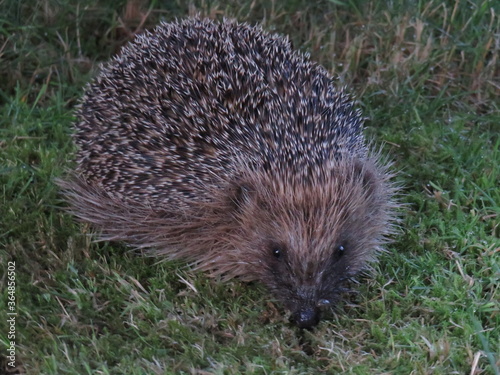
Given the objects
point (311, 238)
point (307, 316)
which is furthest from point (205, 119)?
point (307, 316)

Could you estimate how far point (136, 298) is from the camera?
2.70 metres

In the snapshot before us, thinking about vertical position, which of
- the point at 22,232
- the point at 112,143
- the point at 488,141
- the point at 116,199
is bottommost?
the point at 22,232

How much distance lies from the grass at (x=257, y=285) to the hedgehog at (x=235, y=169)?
12cm

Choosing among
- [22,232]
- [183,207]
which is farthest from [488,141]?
[22,232]

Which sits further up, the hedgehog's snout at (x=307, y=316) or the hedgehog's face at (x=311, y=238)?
the hedgehog's face at (x=311, y=238)

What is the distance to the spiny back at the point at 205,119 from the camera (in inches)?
113

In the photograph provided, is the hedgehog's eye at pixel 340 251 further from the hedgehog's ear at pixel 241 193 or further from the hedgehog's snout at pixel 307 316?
the hedgehog's ear at pixel 241 193

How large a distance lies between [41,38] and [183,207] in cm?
170

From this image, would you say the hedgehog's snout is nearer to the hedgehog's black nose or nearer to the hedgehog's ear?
the hedgehog's black nose

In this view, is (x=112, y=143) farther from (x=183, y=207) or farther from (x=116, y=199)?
(x=183, y=207)

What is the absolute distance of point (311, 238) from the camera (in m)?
2.68

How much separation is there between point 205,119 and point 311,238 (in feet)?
2.14

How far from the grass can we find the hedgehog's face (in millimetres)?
100

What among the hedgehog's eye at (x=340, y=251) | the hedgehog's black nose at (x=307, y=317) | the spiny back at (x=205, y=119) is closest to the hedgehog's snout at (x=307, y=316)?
the hedgehog's black nose at (x=307, y=317)
